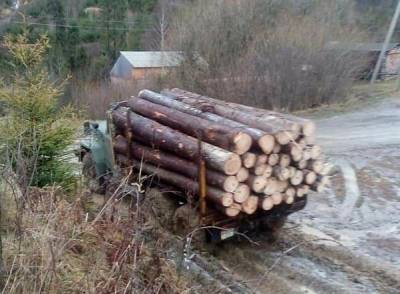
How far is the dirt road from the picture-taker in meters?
6.67

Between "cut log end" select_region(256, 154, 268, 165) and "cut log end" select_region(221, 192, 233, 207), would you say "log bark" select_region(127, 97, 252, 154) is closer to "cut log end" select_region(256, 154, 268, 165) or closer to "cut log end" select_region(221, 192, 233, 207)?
"cut log end" select_region(256, 154, 268, 165)

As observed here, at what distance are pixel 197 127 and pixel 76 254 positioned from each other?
112 inches

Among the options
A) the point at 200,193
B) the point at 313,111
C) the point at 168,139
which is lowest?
the point at 313,111

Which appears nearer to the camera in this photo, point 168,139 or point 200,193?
point 200,193

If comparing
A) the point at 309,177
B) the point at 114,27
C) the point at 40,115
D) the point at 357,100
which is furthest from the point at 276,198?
the point at 114,27

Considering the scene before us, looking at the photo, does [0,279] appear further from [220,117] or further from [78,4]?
[78,4]

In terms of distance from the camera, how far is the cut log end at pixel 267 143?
277 inches

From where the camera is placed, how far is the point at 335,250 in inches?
297

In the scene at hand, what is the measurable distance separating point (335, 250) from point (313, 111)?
49.1 feet

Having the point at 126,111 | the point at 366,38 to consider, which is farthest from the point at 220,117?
the point at 366,38

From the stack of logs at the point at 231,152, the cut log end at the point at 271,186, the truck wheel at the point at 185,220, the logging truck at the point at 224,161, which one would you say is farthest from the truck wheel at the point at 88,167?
the cut log end at the point at 271,186

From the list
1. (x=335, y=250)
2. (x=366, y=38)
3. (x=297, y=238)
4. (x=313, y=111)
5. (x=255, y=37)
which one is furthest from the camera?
(x=366, y=38)

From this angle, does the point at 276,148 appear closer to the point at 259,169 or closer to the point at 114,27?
the point at 259,169

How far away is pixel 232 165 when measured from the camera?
6891 millimetres
